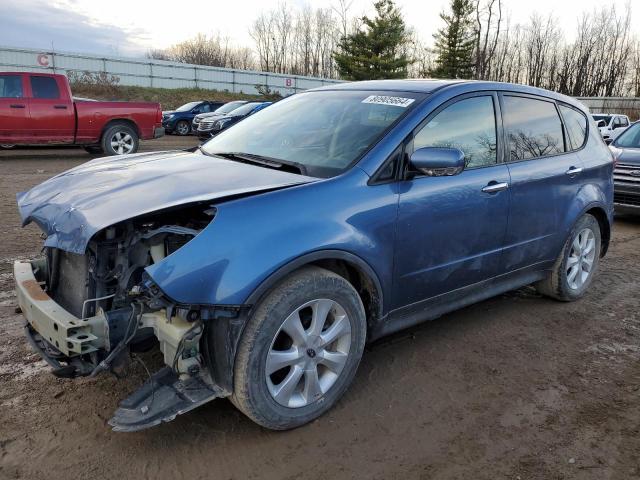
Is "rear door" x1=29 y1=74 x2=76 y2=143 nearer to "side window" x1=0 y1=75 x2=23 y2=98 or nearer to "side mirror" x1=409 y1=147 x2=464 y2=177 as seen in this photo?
"side window" x1=0 y1=75 x2=23 y2=98

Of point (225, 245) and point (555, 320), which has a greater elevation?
point (225, 245)

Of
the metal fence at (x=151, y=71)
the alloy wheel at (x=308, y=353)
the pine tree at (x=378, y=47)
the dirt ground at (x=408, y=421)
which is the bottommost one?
→ the dirt ground at (x=408, y=421)

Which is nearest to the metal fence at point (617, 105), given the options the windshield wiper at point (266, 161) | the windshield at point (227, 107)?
the windshield at point (227, 107)

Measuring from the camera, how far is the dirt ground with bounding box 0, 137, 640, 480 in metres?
2.53

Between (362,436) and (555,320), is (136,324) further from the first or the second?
(555,320)

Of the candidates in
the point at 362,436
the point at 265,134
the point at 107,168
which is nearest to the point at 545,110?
the point at 265,134

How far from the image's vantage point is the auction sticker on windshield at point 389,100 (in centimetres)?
339

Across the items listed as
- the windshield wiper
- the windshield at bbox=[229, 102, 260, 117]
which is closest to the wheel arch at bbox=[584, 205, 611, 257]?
the windshield wiper

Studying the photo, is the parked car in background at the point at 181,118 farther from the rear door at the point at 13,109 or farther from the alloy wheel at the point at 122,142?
the rear door at the point at 13,109

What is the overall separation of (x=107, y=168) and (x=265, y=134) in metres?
1.06

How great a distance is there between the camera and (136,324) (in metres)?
2.51

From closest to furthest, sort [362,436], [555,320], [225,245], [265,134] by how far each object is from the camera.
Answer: [225,245], [362,436], [265,134], [555,320]

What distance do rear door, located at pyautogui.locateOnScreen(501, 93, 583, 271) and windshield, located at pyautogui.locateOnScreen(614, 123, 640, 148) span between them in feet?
17.4

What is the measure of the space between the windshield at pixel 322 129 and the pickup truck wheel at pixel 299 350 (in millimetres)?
704
